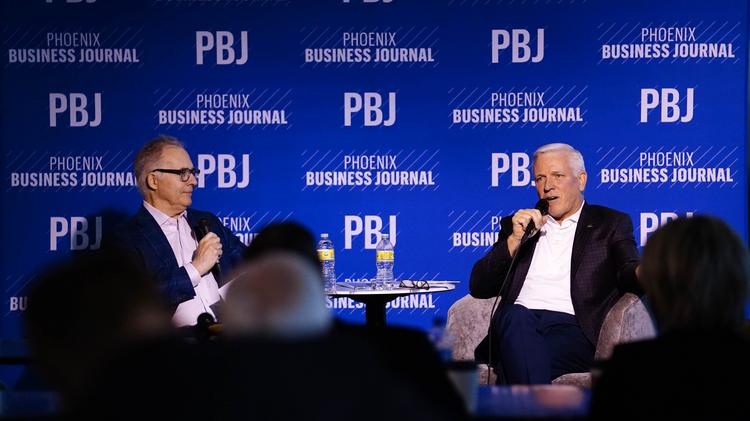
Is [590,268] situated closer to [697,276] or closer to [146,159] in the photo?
[146,159]

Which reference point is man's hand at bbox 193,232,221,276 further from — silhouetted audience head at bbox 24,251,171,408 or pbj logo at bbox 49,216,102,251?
silhouetted audience head at bbox 24,251,171,408

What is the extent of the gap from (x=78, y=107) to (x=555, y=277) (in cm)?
289

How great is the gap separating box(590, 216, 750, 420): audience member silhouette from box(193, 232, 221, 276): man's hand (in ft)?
7.86

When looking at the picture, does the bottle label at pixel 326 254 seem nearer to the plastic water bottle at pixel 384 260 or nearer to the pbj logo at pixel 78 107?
the plastic water bottle at pixel 384 260

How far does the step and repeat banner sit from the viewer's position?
17.1ft

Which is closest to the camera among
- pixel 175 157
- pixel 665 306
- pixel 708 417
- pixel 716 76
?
pixel 708 417

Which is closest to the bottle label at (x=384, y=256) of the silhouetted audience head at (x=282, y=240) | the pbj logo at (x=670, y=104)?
the pbj logo at (x=670, y=104)

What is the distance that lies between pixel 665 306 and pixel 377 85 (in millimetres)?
3604

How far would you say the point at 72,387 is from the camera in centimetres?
118

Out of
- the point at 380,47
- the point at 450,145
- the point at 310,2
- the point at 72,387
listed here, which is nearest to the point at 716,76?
the point at 450,145

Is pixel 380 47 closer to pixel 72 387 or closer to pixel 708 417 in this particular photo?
pixel 708 417

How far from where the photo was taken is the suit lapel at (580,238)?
419 cm

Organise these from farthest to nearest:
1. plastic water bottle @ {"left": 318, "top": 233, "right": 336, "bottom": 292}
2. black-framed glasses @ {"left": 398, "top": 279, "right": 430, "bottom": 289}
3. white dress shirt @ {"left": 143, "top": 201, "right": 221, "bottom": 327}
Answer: plastic water bottle @ {"left": 318, "top": 233, "right": 336, "bottom": 292} < black-framed glasses @ {"left": 398, "top": 279, "right": 430, "bottom": 289} < white dress shirt @ {"left": 143, "top": 201, "right": 221, "bottom": 327}

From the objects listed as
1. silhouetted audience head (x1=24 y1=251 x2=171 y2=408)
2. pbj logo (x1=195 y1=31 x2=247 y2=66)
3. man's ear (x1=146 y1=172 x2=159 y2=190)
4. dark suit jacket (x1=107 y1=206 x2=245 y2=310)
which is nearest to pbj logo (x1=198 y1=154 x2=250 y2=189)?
pbj logo (x1=195 y1=31 x2=247 y2=66)
